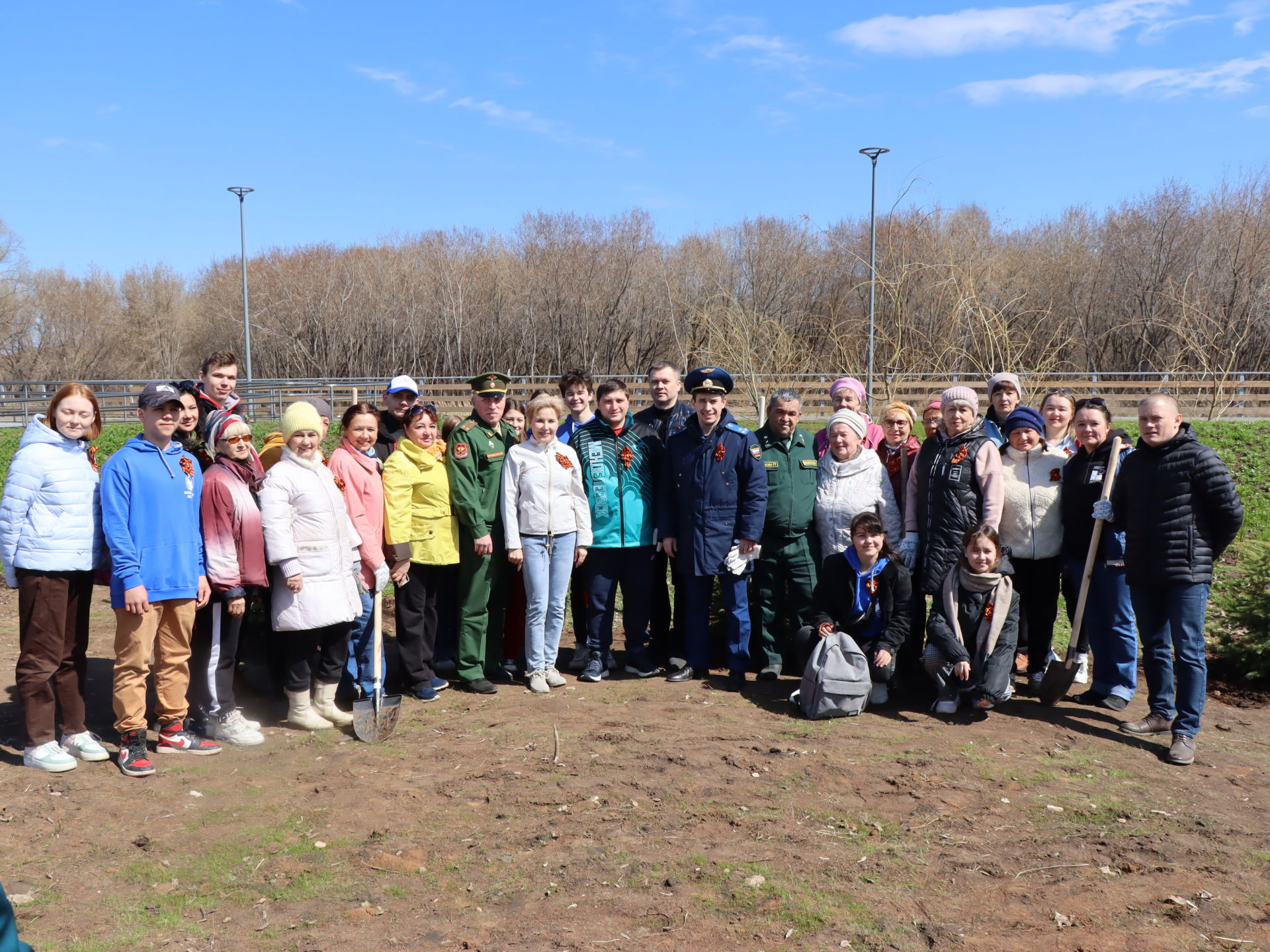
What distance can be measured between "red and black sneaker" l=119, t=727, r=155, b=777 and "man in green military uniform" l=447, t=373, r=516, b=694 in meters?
2.04

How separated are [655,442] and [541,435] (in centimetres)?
88

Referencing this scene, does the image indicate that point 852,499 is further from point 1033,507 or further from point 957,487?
point 1033,507

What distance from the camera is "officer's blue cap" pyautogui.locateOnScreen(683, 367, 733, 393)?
6.52 m

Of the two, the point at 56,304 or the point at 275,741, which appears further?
the point at 56,304

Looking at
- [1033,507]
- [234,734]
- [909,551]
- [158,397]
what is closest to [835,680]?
[909,551]

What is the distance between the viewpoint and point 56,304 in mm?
48094

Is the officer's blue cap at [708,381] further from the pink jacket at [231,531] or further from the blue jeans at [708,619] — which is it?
the pink jacket at [231,531]

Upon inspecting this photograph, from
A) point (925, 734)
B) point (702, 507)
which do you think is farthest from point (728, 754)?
point (702, 507)

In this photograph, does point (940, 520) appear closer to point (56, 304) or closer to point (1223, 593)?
point (1223, 593)

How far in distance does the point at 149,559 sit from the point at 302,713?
1.38 metres

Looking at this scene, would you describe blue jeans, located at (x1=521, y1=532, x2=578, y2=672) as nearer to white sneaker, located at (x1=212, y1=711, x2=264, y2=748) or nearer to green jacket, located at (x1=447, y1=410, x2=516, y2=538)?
green jacket, located at (x1=447, y1=410, x2=516, y2=538)

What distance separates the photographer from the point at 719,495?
642cm

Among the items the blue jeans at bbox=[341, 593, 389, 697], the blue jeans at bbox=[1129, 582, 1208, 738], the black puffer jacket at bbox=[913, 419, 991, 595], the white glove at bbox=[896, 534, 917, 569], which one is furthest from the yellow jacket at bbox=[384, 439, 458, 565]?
the blue jeans at bbox=[1129, 582, 1208, 738]

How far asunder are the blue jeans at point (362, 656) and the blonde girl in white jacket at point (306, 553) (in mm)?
471
